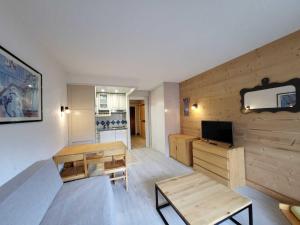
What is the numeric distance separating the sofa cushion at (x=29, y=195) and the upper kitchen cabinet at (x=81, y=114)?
1.77 m

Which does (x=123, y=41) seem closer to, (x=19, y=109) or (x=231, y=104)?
(x=19, y=109)

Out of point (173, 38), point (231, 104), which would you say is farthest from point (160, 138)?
point (173, 38)

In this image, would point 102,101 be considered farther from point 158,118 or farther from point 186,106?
point 186,106

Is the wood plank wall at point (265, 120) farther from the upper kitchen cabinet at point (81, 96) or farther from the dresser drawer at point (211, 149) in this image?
the upper kitchen cabinet at point (81, 96)

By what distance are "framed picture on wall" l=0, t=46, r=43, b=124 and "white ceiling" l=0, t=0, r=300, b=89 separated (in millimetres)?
483

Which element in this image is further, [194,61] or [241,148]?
[194,61]

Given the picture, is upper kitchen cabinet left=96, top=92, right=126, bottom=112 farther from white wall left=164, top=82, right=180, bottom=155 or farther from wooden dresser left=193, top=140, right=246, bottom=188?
wooden dresser left=193, top=140, right=246, bottom=188

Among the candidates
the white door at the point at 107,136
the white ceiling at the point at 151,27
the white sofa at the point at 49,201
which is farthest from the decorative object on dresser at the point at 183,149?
the white sofa at the point at 49,201

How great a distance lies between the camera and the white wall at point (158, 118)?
4246 mm

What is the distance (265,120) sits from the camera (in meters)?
2.12

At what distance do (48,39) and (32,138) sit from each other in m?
1.29

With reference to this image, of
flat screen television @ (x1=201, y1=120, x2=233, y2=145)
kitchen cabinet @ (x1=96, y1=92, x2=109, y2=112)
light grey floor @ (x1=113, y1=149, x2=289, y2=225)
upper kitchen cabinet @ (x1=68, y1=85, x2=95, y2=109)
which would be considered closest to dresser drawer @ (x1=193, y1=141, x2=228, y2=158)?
flat screen television @ (x1=201, y1=120, x2=233, y2=145)

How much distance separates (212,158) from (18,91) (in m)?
3.04

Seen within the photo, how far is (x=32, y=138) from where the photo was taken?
5.29 feet
